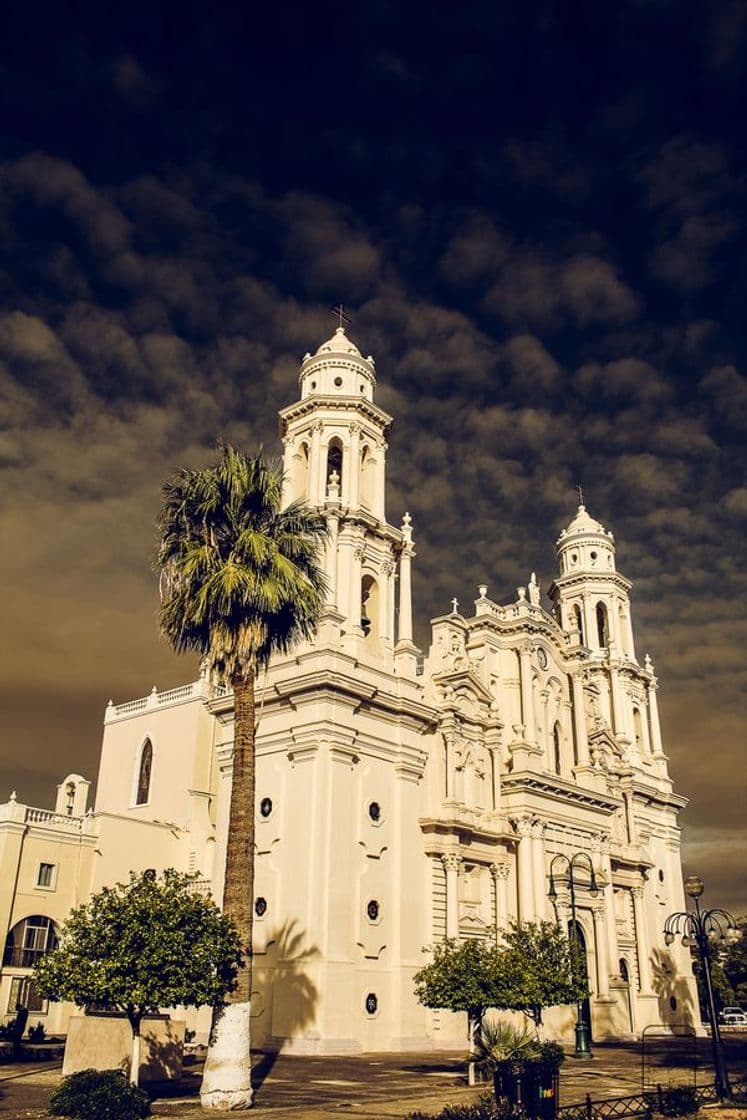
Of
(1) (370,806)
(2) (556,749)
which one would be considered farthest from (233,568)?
(2) (556,749)

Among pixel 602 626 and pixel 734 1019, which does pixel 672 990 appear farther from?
pixel 734 1019

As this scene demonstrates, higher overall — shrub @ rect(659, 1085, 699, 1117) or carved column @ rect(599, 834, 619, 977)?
carved column @ rect(599, 834, 619, 977)

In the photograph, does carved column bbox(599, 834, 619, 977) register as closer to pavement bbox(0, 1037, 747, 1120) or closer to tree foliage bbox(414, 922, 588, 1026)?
pavement bbox(0, 1037, 747, 1120)

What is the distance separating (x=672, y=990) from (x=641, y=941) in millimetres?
5296

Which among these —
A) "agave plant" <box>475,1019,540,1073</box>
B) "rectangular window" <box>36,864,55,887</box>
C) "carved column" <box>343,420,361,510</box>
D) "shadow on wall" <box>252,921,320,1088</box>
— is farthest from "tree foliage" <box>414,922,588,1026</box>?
"carved column" <box>343,420,361,510</box>

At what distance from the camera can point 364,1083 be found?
24891mm

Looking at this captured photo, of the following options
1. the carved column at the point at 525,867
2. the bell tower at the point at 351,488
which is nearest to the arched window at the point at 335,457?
the bell tower at the point at 351,488

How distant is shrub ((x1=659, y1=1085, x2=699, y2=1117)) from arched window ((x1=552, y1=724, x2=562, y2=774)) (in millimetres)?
33751

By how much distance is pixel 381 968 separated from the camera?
3712 cm

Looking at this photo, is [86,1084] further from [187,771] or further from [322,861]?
[187,771]

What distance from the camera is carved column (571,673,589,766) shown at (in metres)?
53.4

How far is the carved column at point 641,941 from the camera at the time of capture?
53181 millimetres

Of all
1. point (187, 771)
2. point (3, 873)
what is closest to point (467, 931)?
point (187, 771)

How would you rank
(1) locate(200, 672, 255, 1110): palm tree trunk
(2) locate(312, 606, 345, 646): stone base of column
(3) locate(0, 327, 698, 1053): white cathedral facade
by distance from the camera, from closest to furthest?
(1) locate(200, 672, 255, 1110): palm tree trunk
(3) locate(0, 327, 698, 1053): white cathedral facade
(2) locate(312, 606, 345, 646): stone base of column
